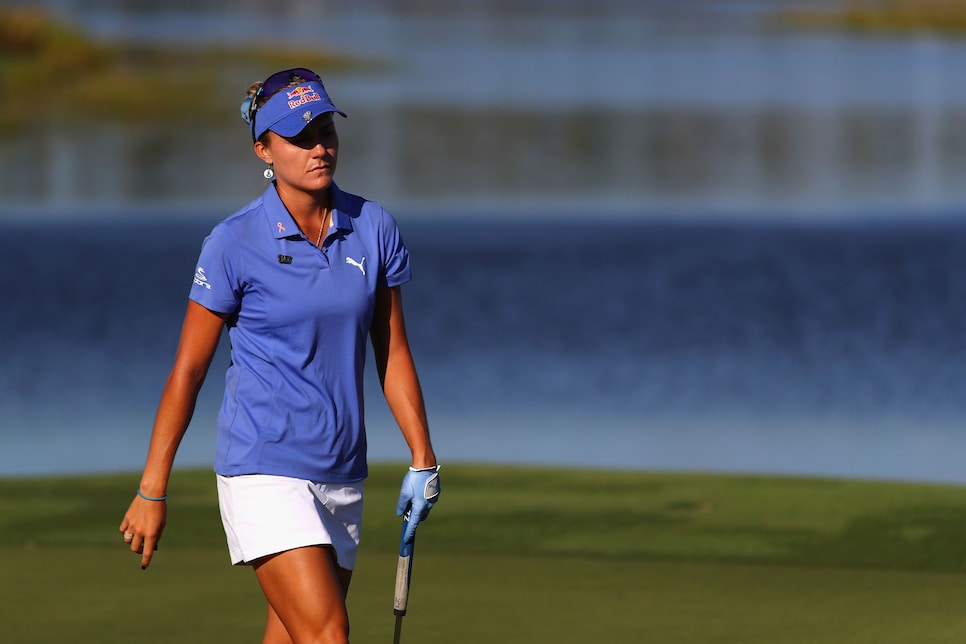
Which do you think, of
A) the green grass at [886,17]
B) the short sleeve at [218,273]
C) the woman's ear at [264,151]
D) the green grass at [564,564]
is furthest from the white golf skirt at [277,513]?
the green grass at [886,17]

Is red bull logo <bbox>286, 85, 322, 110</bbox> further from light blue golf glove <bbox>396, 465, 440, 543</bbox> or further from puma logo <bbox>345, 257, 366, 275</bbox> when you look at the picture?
light blue golf glove <bbox>396, 465, 440, 543</bbox>

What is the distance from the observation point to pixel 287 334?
3.96 meters

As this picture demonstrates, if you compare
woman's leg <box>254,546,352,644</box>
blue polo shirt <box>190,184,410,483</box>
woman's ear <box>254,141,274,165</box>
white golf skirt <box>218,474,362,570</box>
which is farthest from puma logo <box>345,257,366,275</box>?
woman's leg <box>254,546,352,644</box>

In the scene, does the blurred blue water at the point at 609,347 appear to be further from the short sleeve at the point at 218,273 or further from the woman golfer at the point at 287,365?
the short sleeve at the point at 218,273

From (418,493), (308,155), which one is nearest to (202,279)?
(308,155)

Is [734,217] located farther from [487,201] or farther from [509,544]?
[509,544]

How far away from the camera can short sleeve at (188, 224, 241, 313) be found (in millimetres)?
3943

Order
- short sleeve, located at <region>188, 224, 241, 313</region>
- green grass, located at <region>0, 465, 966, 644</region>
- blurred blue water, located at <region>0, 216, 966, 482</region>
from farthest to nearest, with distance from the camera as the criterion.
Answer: blurred blue water, located at <region>0, 216, 966, 482</region>, green grass, located at <region>0, 465, 966, 644</region>, short sleeve, located at <region>188, 224, 241, 313</region>

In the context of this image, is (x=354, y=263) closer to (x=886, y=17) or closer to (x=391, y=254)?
(x=391, y=254)

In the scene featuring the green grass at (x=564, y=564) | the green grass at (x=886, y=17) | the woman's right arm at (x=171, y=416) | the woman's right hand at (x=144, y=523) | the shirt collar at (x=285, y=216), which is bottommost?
the green grass at (x=564, y=564)

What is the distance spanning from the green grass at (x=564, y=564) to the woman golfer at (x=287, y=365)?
1.25 m

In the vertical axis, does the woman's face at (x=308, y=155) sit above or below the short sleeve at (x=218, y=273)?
above

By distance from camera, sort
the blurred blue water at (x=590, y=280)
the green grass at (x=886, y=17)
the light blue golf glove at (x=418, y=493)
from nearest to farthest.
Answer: the light blue golf glove at (x=418, y=493), the blurred blue water at (x=590, y=280), the green grass at (x=886, y=17)

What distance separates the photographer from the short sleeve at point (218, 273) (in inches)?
155
